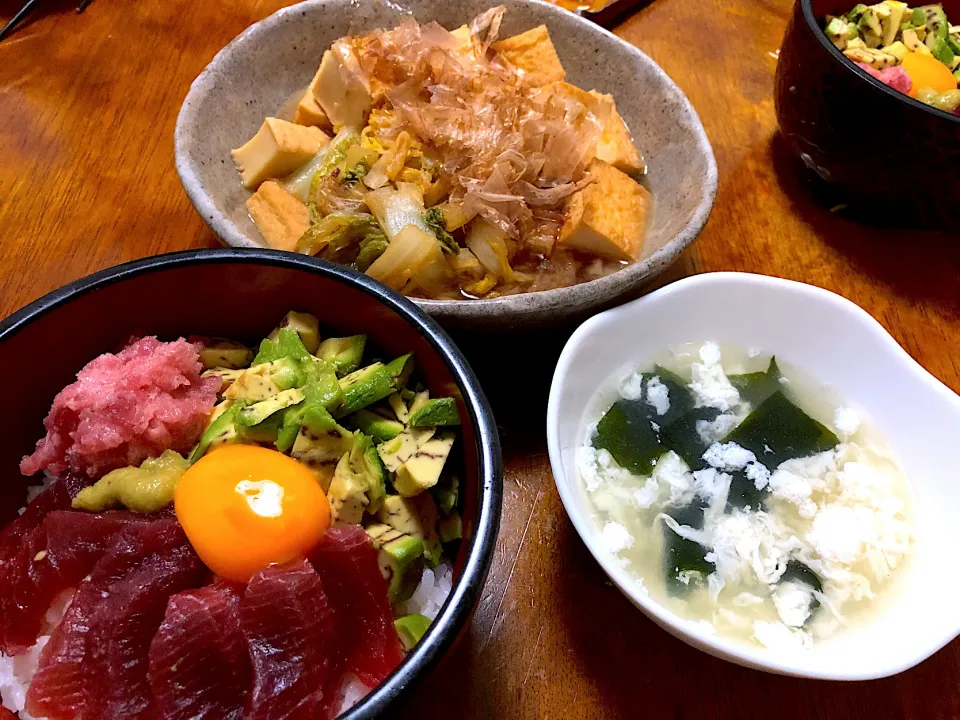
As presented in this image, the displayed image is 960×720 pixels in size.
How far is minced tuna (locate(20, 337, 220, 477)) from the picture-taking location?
2.86ft

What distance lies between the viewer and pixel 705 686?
0.98m

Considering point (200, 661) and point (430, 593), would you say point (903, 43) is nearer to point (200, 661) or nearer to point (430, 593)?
point (430, 593)

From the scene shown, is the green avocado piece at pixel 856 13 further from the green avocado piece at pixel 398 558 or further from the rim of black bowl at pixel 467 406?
the green avocado piece at pixel 398 558

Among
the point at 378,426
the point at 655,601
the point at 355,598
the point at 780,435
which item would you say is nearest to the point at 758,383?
the point at 780,435

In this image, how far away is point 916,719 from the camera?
97 centimetres

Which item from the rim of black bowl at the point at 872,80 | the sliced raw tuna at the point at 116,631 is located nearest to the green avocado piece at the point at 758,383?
the rim of black bowl at the point at 872,80

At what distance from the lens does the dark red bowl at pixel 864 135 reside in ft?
4.30

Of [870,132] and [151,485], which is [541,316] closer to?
[151,485]

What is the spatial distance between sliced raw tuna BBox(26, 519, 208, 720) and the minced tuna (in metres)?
0.12

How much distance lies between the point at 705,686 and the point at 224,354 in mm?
863

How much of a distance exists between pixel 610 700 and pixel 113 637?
0.65 m

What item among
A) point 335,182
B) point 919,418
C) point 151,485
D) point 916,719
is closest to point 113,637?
point 151,485

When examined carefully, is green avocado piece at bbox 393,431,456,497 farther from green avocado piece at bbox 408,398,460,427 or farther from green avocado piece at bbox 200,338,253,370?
green avocado piece at bbox 200,338,253,370

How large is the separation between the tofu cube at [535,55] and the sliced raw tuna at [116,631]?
136 centimetres
